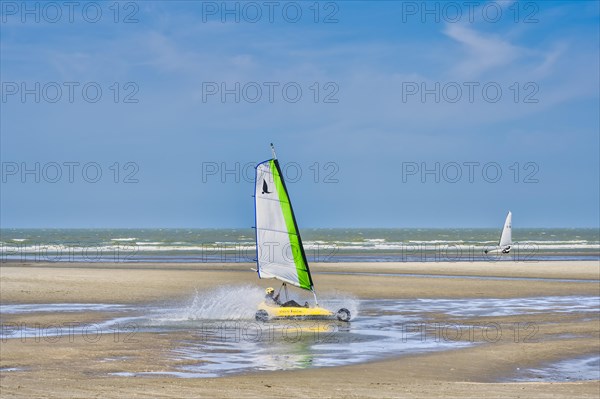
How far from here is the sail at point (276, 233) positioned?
28766 mm

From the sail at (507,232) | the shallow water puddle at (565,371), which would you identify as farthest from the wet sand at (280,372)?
the sail at (507,232)

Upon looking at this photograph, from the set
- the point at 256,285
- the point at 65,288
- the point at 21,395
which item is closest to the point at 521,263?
the point at 256,285

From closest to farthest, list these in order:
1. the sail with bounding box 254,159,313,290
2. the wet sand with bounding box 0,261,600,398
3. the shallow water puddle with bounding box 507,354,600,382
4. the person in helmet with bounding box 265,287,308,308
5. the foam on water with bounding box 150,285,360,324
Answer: the wet sand with bounding box 0,261,600,398
the shallow water puddle with bounding box 507,354,600,382
the person in helmet with bounding box 265,287,308,308
the foam on water with bounding box 150,285,360,324
the sail with bounding box 254,159,313,290

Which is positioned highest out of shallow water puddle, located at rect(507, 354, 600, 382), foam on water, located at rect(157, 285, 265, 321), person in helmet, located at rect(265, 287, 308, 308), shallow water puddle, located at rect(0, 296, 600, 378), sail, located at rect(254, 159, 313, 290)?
sail, located at rect(254, 159, 313, 290)

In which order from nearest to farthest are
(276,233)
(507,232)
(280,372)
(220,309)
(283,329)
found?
(280,372), (283,329), (276,233), (220,309), (507,232)

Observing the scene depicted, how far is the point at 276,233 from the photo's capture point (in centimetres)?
2923

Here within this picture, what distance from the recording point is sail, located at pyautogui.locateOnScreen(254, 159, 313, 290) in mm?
28766

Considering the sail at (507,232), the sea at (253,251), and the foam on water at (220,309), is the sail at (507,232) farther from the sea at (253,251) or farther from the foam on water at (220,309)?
the foam on water at (220,309)

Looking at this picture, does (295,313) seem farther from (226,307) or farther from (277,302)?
(226,307)

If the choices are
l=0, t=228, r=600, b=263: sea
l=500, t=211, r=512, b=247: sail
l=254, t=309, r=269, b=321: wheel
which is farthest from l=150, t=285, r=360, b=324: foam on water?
l=500, t=211, r=512, b=247: sail

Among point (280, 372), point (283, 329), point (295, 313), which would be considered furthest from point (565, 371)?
point (295, 313)

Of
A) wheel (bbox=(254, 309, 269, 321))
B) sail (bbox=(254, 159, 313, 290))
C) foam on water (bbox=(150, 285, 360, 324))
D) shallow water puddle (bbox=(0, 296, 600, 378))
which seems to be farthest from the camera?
sail (bbox=(254, 159, 313, 290))

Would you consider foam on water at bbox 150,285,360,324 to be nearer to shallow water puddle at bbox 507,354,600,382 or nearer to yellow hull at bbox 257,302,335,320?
yellow hull at bbox 257,302,335,320

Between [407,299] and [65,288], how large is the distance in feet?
52.8
